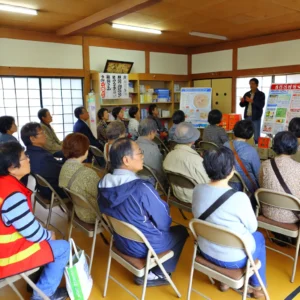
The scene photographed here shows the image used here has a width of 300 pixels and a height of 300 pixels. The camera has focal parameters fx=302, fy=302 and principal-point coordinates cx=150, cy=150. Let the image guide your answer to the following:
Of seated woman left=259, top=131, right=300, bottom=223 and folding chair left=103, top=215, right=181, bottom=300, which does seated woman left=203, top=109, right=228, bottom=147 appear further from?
folding chair left=103, top=215, right=181, bottom=300

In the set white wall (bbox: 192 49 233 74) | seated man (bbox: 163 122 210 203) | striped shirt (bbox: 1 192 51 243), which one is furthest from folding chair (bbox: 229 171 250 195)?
white wall (bbox: 192 49 233 74)

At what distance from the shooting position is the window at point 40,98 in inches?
236

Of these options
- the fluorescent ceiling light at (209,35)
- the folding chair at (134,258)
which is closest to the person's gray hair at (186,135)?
the folding chair at (134,258)

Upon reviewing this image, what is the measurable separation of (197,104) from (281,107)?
2.32 meters

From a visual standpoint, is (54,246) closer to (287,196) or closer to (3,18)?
(287,196)

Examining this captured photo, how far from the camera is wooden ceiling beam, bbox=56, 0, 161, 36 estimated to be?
3.99 meters

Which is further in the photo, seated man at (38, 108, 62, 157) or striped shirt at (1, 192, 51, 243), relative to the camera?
seated man at (38, 108, 62, 157)

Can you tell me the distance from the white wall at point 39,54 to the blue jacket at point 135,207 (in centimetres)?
483

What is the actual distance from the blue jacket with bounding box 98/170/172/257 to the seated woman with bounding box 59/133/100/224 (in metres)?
0.40

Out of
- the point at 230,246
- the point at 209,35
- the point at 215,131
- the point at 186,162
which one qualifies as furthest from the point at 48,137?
the point at 209,35

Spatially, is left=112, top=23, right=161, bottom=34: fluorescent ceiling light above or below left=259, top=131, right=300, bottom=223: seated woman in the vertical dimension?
above

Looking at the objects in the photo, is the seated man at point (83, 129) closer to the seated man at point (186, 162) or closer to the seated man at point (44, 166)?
the seated man at point (44, 166)

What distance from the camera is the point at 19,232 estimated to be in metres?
1.69

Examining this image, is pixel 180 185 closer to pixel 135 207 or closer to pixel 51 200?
pixel 135 207
